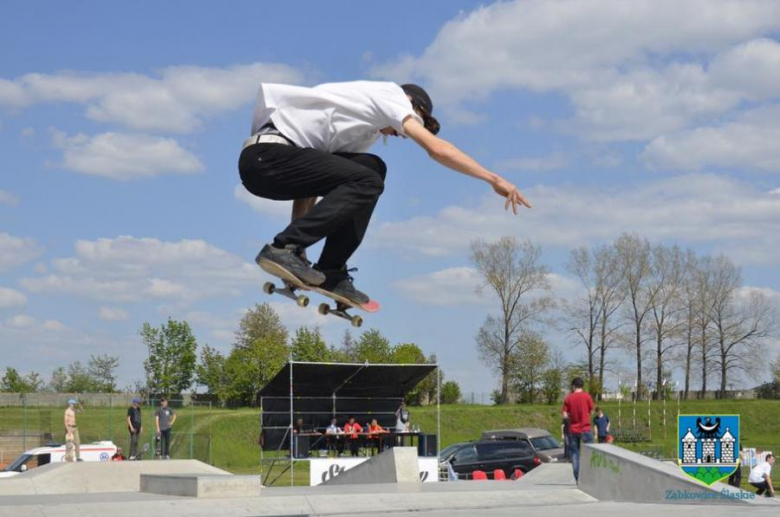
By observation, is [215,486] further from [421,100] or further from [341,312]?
[421,100]

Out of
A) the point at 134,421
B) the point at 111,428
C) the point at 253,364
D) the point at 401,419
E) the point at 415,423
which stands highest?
the point at 253,364

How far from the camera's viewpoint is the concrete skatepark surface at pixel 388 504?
11.3 meters

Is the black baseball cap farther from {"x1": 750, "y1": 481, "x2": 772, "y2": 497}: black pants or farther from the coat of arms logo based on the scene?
{"x1": 750, "y1": 481, "x2": 772, "y2": 497}: black pants

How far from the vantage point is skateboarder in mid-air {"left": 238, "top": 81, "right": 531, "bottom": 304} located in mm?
6418

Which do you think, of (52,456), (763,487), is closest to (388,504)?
(763,487)

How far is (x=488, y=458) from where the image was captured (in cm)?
2523

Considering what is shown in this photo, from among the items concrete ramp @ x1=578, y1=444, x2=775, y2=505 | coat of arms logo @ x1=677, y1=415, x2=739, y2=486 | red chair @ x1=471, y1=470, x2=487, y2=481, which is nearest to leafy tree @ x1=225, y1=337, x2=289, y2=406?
red chair @ x1=471, y1=470, x2=487, y2=481

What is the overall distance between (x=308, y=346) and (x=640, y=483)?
4651 cm

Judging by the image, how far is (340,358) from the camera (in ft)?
233

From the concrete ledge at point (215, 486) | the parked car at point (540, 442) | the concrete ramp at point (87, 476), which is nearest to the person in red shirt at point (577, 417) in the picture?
the concrete ramp at point (87, 476)

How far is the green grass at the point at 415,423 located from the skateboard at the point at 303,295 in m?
22.0

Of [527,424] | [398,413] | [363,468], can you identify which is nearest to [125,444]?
[398,413]

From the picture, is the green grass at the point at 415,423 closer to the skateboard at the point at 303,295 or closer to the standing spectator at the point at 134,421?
the standing spectator at the point at 134,421

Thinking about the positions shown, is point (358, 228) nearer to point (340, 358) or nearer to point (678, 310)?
point (340, 358)
